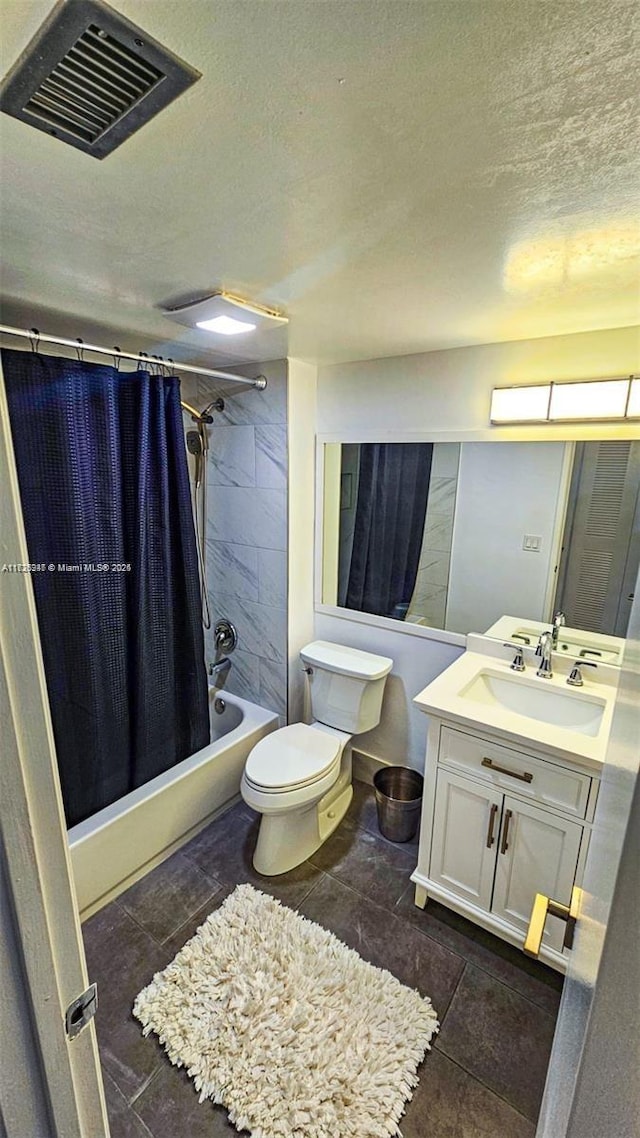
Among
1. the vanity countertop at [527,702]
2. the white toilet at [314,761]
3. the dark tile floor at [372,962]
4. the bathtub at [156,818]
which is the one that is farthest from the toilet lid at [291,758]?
the vanity countertop at [527,702]

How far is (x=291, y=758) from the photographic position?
6.56 feet

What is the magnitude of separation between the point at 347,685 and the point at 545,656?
2.87 feet

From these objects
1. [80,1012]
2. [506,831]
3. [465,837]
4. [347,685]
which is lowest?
[465,837]

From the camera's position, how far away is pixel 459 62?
552mm

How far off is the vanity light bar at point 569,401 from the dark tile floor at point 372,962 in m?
1.91

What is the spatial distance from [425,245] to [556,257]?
1.05 feet

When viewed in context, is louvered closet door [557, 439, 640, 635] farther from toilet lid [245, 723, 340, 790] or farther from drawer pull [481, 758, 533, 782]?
toilet lid [245, 723, 340, 790]

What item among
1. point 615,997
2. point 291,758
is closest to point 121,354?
point 291,758

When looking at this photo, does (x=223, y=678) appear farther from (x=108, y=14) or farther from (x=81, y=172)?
(x=108, y=14)

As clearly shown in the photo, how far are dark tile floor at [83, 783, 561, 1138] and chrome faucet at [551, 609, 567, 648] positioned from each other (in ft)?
3.68

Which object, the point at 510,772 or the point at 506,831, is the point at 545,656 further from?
the point at 506,831

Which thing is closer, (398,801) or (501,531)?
(501,531)

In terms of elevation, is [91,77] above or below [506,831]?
above

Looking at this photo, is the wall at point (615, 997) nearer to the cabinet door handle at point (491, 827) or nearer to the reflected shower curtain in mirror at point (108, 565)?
the cabinet door handle at point (491, 827)
